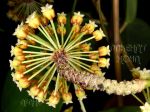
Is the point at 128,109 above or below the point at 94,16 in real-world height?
below

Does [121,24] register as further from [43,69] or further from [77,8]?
[43,69]

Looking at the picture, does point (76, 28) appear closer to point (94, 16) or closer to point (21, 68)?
point (21, 68)

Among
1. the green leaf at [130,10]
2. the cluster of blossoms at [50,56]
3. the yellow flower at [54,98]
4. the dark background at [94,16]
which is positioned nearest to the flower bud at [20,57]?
the cluster of blossoms at [50,56]

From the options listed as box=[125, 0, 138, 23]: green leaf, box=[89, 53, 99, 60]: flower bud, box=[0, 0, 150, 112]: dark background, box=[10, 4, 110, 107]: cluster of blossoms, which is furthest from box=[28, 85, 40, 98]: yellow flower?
box=[125, 0, 138, 23]: green leaf

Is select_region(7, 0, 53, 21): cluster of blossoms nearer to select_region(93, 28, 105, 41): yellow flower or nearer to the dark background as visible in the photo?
the dark background

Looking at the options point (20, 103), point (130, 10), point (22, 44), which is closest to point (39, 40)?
point (22, 44)
